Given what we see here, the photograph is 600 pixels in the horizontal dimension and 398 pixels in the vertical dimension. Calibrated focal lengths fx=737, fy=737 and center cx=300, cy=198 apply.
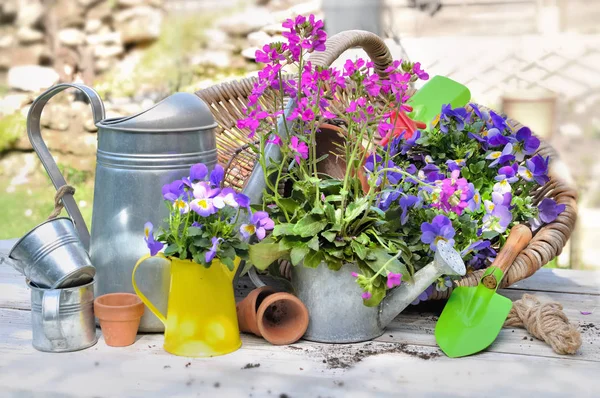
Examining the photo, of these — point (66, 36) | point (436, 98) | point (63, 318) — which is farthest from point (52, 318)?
point (66, 36)

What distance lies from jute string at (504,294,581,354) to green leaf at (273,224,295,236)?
444 millimetres

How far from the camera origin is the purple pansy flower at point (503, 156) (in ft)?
4.51

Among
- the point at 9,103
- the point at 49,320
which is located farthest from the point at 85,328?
the point at 9,103

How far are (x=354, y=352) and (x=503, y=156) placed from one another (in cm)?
47

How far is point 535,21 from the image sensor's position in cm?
403

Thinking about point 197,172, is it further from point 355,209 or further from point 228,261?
point 355,209

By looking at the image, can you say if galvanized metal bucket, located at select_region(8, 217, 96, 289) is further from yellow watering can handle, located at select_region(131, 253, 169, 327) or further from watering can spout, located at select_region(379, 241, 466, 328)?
watering can spout, located at select_region(379, 241, 466, 328)

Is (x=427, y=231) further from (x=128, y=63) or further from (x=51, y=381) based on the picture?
(x=128, y=63)

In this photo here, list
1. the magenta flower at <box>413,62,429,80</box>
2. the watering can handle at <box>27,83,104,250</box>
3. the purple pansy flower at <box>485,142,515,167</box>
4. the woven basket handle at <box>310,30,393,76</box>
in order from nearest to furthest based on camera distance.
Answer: the magenta flower at <box>413,62,429,80</box> < the watering can handle at <box>27,83,104,250</box> < the purple pansy flower at <box>485,142,515,167</box> < the woven basket handle at <box>310,30,393,76</box>

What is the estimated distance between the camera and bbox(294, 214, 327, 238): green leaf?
117 centimetres

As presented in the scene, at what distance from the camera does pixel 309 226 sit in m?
1.18

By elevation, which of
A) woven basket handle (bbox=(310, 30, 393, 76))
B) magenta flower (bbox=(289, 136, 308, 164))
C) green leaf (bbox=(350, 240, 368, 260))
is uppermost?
woven basket handle (bbox=(310, 30, 393, 76))

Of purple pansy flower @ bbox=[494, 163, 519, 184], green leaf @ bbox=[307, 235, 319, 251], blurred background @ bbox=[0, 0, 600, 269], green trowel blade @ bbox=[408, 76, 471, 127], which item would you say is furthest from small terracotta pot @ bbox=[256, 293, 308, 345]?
blurred background @ bbox=[0, 0, 600, 269]

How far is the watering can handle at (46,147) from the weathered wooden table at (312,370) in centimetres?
21
